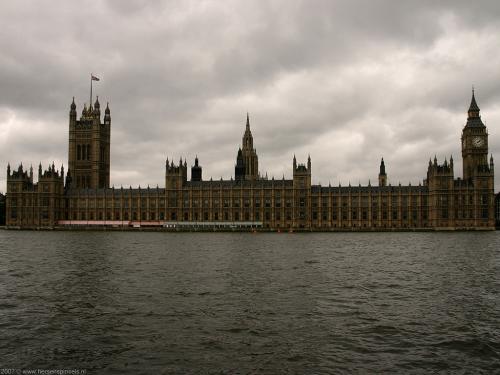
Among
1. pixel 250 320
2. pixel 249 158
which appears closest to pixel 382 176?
pixel 249 158

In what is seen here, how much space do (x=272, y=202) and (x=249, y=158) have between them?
52.5 metres

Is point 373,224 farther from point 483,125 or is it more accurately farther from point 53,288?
point 53,288

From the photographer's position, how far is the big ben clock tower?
145 meters

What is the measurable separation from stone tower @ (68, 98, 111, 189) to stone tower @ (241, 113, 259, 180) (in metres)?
51.5

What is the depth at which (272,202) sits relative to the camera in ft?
471

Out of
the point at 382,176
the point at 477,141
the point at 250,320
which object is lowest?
the point at 250,320

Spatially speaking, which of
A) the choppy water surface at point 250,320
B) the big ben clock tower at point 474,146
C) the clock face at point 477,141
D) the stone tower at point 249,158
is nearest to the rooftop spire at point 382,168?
the big ben clock tower at point 474,146

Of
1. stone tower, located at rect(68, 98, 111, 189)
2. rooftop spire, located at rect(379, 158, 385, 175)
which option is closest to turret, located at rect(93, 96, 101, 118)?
stone tower, located at rect(68, 98, 111, 189)

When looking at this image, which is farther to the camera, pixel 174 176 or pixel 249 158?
pixel 249 158

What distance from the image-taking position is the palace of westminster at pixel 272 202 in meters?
137

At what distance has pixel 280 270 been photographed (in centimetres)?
4031

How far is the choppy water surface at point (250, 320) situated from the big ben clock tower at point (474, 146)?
378 ft

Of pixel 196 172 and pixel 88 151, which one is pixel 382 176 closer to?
pixel 196 172

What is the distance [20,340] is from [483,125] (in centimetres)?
15276
